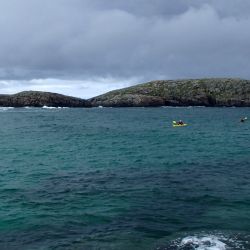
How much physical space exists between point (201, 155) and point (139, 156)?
8275 millimetres

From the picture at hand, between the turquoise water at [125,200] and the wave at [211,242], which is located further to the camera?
the turquoise water at [125,200]

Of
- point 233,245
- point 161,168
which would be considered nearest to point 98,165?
point 161,168

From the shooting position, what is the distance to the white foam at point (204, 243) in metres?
23.8

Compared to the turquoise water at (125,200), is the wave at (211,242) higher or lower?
lower

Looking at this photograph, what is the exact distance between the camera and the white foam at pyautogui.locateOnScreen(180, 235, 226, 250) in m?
23.8

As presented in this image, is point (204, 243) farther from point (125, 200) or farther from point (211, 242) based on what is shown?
point (125, 200)

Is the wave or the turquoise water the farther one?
the turquoise water

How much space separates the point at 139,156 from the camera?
56344 mm

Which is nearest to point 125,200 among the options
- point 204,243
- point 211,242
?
point 204,243

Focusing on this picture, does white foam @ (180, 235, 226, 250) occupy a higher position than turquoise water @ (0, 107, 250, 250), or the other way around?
turquoise water @ (0, 107, 250, 250)

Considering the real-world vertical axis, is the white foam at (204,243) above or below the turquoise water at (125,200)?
below

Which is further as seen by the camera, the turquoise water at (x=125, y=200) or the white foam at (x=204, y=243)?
the turquoise water at (x=125, y=200)

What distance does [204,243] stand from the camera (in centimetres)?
2455

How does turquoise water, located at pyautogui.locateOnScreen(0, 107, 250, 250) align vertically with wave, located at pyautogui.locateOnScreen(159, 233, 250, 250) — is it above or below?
above
